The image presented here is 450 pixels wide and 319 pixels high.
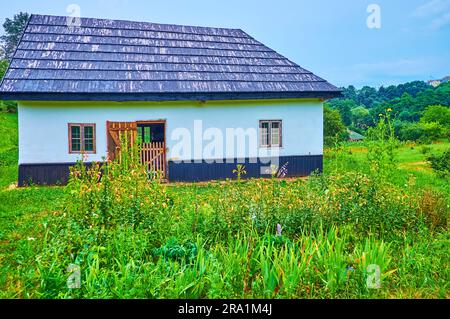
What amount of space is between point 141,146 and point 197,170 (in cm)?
199

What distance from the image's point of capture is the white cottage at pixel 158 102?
12.1m

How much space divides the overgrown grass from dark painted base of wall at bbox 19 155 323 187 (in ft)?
16.9

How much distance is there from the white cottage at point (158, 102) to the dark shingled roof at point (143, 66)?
34mm

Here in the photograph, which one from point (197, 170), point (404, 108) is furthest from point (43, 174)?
point (404, 108)

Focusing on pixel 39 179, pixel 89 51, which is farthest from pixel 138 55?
pixel 39 179

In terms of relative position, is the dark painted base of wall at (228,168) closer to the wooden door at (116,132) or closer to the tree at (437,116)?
the wooden door at (116,132)

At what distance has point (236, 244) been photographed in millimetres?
4648

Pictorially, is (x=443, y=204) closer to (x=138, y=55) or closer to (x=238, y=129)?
(x=238, y=129)

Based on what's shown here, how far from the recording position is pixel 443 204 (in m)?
6.37

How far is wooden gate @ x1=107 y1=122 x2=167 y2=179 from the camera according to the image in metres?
12.1

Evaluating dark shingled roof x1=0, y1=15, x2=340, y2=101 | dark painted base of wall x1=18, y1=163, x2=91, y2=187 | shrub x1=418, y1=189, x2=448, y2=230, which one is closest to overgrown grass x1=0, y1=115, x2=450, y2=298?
shrub x1=418, y1=189, x2=448, y2=230

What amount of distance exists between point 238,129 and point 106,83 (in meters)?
4.50

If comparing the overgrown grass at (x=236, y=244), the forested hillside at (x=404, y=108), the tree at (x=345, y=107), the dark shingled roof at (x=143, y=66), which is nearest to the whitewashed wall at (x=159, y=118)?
the dark shingled roof at (x=143, y=66)

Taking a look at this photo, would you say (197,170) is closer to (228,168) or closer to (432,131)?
(228,168)
